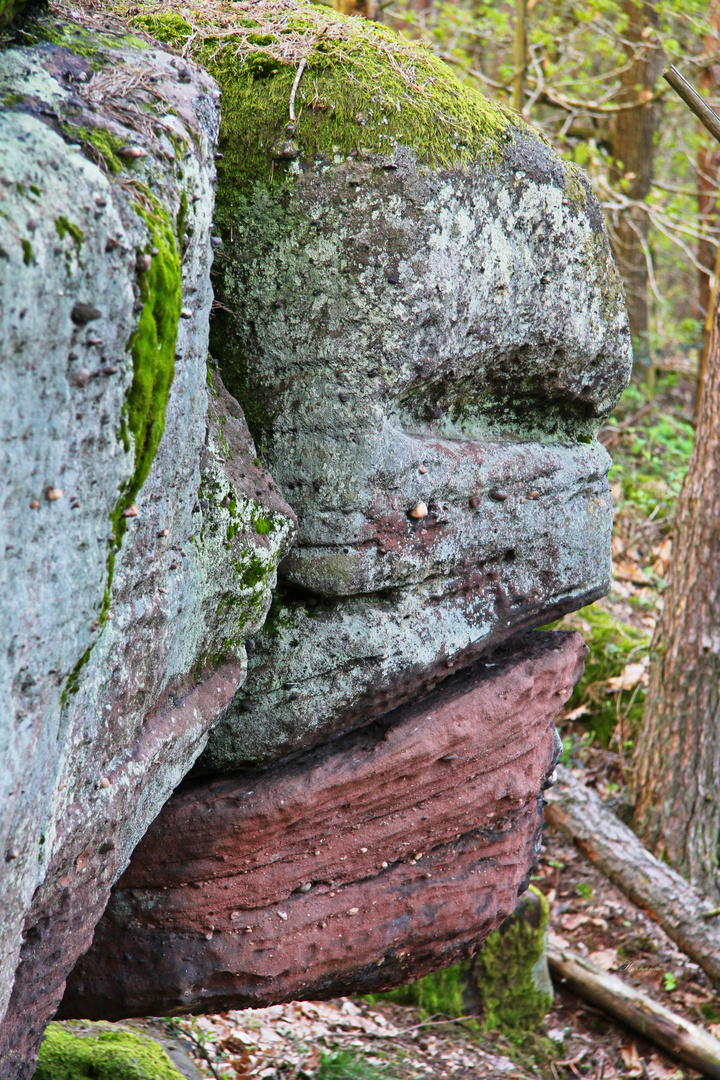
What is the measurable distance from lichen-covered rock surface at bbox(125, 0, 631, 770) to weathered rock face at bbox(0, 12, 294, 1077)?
290 millimetres

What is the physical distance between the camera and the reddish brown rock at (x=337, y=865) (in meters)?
2.82

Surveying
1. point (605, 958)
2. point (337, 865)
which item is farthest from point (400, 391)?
point (605, 958)

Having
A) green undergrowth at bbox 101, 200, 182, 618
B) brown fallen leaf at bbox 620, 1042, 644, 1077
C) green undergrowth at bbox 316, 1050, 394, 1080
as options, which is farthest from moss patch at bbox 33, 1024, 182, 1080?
brown fallen leaf at bbox 620, 1042, 644, 1077

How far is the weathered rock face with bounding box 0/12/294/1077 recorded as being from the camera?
5.52 feet

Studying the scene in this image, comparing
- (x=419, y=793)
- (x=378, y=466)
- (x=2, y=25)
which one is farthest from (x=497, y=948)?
(x=2, y=25)

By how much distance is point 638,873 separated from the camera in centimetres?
612

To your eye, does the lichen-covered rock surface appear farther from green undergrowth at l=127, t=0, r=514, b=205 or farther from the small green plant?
the small green plant

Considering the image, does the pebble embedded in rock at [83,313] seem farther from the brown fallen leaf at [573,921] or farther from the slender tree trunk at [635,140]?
the slender tree trunk at [635,140]

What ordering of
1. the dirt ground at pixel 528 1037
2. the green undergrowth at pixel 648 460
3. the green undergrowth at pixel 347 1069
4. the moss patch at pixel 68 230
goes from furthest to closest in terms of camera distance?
the green undergrowth at pixel 648 460 → the dirt ground at pixel 528 1037 → the green undergrowth at pixel 347 1069 → the moss patch at pixel 68 230

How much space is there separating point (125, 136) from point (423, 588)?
Answer: 5.45 ft

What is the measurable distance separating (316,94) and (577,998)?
19.6 feet

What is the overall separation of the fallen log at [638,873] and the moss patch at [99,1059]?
123 inches

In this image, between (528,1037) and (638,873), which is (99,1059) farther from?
(638,873)

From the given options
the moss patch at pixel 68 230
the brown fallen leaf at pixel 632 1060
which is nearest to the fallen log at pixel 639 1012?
the brown fallen leaf at pixel 632 1060
